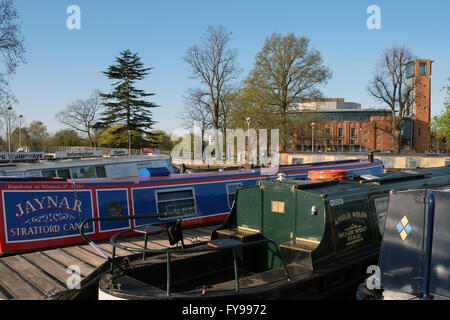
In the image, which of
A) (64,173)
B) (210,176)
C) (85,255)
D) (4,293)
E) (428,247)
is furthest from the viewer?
(64,173)

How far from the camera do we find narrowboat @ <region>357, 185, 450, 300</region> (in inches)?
174

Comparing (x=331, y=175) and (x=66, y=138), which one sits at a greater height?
(x=66, y=138)

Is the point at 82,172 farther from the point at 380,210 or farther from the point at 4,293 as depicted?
the point at 380,210

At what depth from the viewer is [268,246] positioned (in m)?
6.68

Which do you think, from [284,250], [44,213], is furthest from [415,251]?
[44,213]

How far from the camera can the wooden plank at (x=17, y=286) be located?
5134 millimetres

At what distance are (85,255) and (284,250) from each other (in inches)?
144

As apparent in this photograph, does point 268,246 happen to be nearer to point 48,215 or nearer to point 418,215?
point 418,215

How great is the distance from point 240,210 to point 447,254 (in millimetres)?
3784

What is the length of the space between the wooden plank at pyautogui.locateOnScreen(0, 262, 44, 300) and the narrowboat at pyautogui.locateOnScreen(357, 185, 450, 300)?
4.54 metres

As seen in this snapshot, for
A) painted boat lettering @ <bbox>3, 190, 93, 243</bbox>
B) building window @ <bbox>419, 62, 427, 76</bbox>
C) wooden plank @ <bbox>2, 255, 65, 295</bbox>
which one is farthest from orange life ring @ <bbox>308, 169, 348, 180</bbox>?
building window @ <bbox>419, 62, 427, 76</bbox>

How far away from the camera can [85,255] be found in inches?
269
